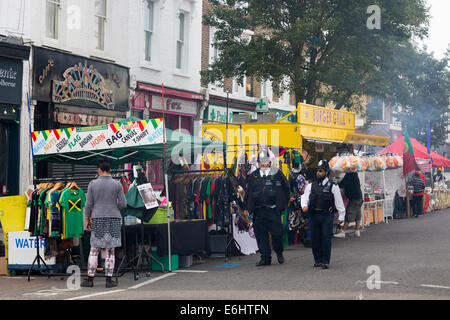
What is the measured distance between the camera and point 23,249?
13.1 metres

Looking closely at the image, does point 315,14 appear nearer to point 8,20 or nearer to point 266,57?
point 266,57

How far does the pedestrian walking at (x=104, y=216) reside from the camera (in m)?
11.4

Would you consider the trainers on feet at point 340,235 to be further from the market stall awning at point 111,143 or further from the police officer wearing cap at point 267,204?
the market stall awning at point 111,143

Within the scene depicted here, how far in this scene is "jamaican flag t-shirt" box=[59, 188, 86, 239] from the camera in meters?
12.1

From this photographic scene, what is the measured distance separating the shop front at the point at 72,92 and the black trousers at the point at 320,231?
7.69m

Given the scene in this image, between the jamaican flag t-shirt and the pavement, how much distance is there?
0.82 meters

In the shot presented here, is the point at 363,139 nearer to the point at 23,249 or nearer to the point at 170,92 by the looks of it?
the point at 170,92

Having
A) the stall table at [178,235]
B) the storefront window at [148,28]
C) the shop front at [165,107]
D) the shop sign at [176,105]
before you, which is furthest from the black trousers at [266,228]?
the storefront window at [148,28]

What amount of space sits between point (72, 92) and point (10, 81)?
2.49 metres

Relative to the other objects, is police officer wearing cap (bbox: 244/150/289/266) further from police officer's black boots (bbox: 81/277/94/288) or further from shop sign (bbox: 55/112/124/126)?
shop sign (bbox: 55/112/124/126)

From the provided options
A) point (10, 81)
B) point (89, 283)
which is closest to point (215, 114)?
point (10, 81)

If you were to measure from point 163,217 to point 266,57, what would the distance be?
10846mm

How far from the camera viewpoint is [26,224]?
12.9m
